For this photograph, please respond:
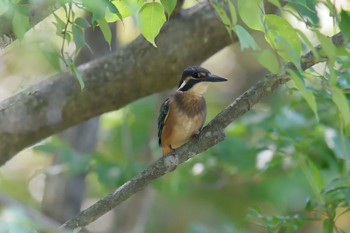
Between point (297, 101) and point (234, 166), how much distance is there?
2046 millimetres

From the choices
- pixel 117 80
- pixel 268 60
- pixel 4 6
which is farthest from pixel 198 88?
pixel 4 6

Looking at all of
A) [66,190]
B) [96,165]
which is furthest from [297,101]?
[66,190]

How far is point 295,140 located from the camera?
5574mm

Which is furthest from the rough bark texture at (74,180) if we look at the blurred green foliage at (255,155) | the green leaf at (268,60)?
the green leaf at (268,60)

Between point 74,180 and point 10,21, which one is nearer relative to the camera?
point 10,21

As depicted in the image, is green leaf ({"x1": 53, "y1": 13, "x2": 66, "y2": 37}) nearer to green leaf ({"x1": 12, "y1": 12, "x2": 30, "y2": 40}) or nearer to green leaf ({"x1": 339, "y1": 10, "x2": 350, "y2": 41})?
green leaf ({"x1": 12, "y1": 12, "x2": 30, "y2": 40})

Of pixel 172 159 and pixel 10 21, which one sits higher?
pixel 10 21

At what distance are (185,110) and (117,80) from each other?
50cm

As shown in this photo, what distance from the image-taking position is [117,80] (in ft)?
17.6

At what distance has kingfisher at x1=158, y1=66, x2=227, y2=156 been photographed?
5.27 m

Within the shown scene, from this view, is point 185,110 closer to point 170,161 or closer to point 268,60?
point 170,161

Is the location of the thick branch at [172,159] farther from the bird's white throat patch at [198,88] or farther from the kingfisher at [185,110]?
the bird's white throat patch at [198,88]

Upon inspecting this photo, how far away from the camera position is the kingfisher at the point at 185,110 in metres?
5.27

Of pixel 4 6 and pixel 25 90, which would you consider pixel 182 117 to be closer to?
pixel 25 90
